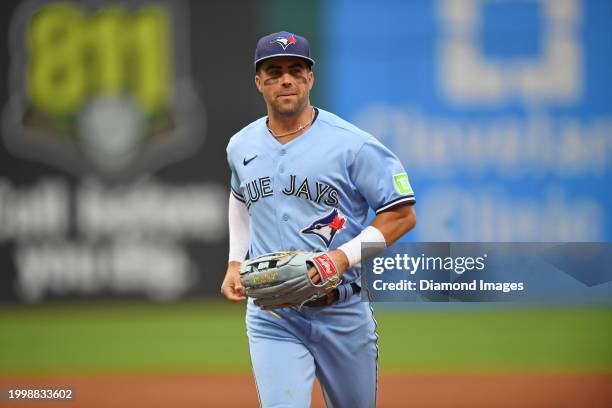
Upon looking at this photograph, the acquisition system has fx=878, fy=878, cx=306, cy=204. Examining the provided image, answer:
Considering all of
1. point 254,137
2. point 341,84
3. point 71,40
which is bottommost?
point 254,137

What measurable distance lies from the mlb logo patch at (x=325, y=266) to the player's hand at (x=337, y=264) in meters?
0.02

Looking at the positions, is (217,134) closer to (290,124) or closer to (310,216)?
(290,124)

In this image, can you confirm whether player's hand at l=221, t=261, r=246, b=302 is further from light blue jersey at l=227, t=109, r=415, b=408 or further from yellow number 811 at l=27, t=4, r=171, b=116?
yellow number 811 at l=27, t=4, r=171, b=116

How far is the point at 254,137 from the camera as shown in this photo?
3.16m

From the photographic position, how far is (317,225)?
3029 mm

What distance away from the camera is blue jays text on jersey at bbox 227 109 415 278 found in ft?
9.78

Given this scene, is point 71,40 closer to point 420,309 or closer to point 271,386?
point 420,309

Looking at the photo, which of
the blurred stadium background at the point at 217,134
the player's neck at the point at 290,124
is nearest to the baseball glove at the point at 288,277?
the player's neck at the point at 290,124

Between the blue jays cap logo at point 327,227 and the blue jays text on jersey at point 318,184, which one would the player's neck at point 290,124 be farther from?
the blue jays cap logo at point 327,227

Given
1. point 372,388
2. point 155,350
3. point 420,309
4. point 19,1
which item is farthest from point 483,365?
point 19,1

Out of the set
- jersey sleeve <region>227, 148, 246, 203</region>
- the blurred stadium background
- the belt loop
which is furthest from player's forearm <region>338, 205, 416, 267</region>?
the blurred stadium background

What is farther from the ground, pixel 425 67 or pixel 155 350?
pixel 425 67

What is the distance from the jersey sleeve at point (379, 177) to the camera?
2.96 m

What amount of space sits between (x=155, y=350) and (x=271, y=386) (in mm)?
4895
